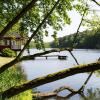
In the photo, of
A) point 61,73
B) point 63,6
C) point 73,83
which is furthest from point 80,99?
point 61,73

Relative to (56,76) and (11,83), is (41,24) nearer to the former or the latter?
(56,76)

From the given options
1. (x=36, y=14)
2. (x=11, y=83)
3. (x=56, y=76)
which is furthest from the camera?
(x=11, y=83)

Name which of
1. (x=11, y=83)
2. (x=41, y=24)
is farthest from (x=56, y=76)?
(x=11, y=83)

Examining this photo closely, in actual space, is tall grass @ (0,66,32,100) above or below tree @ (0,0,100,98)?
below

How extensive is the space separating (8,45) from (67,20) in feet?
211

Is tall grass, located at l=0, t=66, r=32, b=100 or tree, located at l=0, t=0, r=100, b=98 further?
tall grass, located at l=0, t=66, r=32, b=100

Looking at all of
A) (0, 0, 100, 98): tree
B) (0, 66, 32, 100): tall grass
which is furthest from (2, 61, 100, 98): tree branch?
(0, 66, 32, 100): tall grass

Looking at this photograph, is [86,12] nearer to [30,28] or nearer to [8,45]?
[30,28]

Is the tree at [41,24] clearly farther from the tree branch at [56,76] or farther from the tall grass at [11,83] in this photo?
the tall grass at [11,83]

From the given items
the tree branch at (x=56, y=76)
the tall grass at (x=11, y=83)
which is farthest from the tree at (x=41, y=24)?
the tall grass at (x=11, y=83)

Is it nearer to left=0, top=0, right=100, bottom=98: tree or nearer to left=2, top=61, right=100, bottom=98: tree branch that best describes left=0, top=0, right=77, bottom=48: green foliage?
left=0, top=0, right=100, bottom=98: tree

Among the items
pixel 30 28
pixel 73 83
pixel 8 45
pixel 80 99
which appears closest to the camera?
pixel 30 28

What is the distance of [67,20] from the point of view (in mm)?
14875

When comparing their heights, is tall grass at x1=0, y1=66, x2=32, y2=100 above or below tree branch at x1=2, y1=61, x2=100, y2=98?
below
